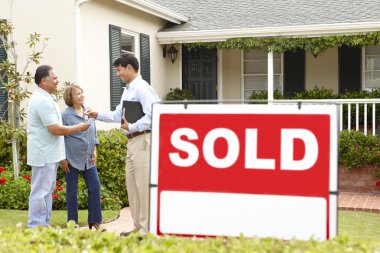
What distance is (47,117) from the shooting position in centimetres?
595

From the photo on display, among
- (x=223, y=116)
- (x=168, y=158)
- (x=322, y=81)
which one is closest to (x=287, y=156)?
(x=223, y=116)

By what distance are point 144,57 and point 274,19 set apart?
3224 millimetres

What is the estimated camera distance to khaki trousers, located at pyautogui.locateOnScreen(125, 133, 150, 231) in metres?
5.93

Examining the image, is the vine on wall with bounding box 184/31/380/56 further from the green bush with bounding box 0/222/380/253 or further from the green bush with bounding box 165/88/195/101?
the green bush with bounding box 0/222/380/253

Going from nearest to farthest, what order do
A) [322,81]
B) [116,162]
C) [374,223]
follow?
[374,223], [116,162], [322,81]

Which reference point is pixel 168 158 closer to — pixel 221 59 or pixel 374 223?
pixel 374 223

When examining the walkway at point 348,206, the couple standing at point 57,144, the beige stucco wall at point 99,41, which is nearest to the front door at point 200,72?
→ the beige stucco wall at point 99,41

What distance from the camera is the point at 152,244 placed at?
3.10 m

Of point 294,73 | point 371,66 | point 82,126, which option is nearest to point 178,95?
point 294,73

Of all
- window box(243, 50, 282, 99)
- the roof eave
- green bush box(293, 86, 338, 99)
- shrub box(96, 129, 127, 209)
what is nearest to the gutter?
the roof eave

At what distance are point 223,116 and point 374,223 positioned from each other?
5.43 meters

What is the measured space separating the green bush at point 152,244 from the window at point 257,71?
1173cm

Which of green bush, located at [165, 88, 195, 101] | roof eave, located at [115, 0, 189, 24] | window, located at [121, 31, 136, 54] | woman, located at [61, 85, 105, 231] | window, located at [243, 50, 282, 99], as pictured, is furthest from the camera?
window, located at [243, 50, 282, 99]

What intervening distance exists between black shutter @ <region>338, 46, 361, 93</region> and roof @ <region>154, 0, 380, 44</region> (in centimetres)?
104
